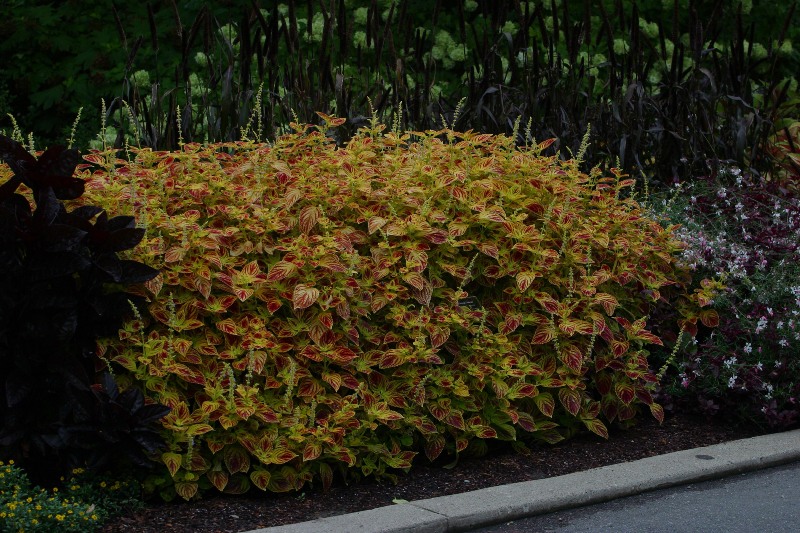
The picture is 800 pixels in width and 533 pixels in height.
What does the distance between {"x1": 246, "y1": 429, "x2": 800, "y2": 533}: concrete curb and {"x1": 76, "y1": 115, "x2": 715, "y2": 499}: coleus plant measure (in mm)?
365

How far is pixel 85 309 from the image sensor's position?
3973mm

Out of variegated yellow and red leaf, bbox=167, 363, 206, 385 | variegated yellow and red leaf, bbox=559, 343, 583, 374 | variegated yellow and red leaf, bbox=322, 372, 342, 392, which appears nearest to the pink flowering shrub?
variegated yellow and red leaf, bbox=559, 343, 583, 374

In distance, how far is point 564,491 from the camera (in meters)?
4.17

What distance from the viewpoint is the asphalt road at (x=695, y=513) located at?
397cm

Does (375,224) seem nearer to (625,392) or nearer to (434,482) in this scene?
(434,482)

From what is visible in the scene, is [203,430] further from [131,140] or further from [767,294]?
[131,140]

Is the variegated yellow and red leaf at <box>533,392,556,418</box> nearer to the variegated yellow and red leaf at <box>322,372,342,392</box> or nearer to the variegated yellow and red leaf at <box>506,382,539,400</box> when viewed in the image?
the variegated yellow and red leaf at <box>506,382,539,400</box>

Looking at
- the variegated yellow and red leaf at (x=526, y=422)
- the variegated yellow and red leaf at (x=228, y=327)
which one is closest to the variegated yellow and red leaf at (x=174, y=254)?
the variegated yellow and red leaf at (x=228, y=327)

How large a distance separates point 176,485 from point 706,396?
9.01 feet

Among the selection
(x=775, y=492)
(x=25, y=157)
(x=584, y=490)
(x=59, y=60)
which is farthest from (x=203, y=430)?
(x=59, y=60)

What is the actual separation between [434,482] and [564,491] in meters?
0.57

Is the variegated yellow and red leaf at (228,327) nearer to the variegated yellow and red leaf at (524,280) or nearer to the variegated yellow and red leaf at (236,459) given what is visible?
the variegated yellow and red leaf at (236,459)

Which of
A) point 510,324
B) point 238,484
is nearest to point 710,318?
point 510,324

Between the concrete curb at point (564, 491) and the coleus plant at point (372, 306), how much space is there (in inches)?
14.4
